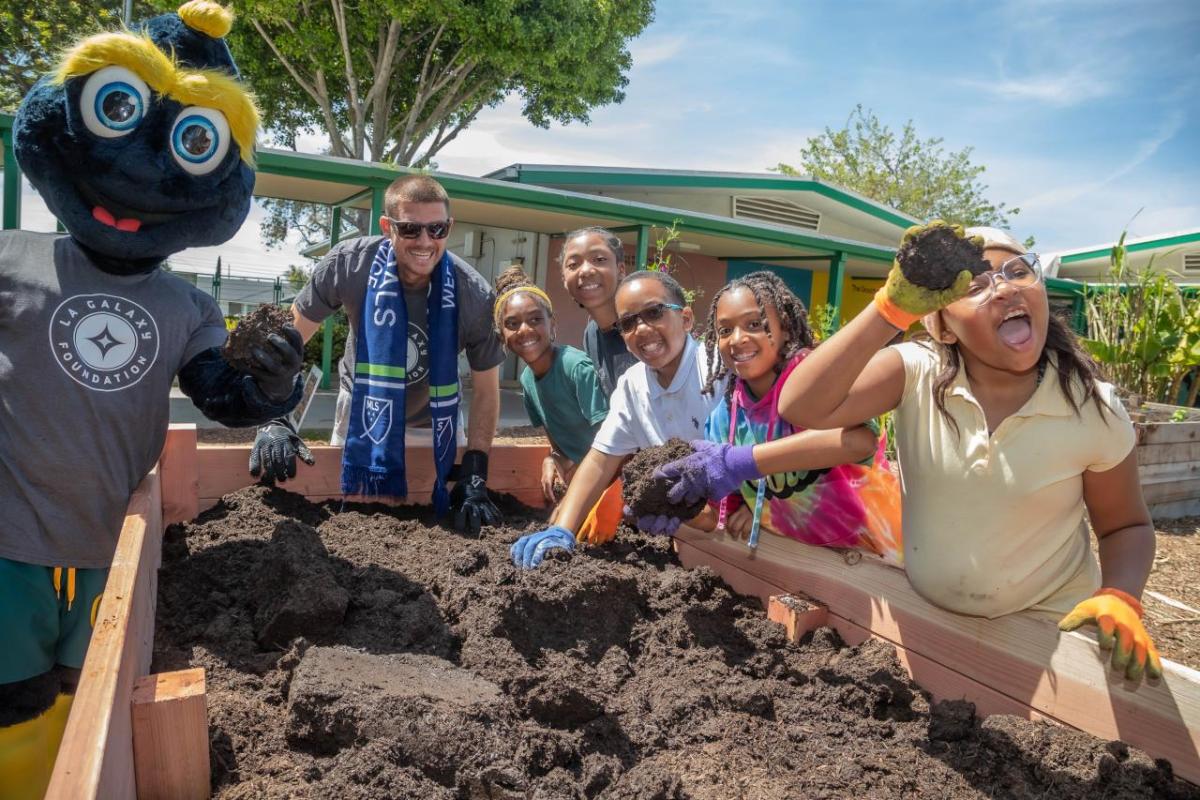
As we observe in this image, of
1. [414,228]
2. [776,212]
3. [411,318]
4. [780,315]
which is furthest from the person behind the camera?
[776,212]

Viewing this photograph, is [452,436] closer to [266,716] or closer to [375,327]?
[375,327]

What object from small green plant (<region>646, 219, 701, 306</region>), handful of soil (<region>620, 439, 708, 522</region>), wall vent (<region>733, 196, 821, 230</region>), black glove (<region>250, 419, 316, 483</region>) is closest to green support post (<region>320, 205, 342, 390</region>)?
small green plant (<region>646, 219, 701, 306</region>)

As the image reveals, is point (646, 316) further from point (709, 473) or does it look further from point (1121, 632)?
point (1121, 632)

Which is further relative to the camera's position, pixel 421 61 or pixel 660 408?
pixel 421 61

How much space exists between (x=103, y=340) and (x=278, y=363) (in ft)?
1.47

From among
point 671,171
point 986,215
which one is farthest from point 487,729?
point 986,215

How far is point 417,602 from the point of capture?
200cm

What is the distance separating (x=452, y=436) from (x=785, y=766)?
2004 mm

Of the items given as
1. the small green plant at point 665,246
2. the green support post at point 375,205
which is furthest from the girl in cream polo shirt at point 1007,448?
the green support post at point 375,205

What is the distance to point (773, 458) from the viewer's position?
2.04 m

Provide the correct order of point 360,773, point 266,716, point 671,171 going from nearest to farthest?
point 360,773
point 266,716
point 671,171

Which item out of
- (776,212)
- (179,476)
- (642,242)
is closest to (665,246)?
(642,242)

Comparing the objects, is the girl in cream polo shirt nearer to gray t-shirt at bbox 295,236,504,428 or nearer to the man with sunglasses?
the man with sunglasses

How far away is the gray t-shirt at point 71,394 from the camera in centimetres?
189
